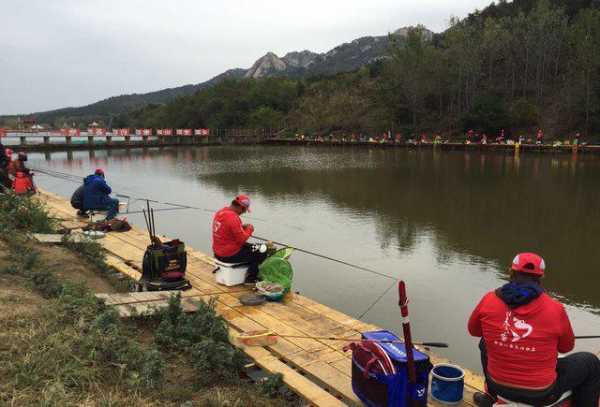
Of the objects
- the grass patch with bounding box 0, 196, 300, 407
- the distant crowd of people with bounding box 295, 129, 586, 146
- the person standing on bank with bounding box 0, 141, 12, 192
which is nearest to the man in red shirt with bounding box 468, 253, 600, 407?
the grass patch with bounding box 0, 196, 300, 407

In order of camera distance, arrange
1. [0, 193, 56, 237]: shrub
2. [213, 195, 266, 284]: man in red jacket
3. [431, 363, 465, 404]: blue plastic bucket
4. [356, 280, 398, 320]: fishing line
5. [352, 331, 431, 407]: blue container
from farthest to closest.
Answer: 1. [0, 193, 56, 237]: shrub
2. [356, 280, 398, 320]: fishing line
3. [213, 195, 266, 284]: man in red jacket
4. [431, 363, 465, 404]: blue plastic bucket
5. [352, 331, 431, 407]: blue container

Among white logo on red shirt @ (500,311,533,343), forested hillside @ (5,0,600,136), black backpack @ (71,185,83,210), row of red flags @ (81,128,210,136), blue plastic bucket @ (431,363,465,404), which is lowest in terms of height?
blue plastic bucket @ (431,363,465,404)

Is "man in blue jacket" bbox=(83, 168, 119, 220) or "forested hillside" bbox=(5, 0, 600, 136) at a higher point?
"forested hillside" bbox=(5, 0, 600, 136)

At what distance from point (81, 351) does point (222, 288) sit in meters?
2.68

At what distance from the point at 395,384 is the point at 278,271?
9.68ft

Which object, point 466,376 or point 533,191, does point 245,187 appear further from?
point 466,376

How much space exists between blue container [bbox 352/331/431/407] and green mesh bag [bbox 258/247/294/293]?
8.16 ft

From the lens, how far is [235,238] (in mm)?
5945

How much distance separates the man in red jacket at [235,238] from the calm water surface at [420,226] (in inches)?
57.1

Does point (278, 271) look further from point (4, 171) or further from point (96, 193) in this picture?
point (4, 171)

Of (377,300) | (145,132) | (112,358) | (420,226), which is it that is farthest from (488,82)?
(112,358)

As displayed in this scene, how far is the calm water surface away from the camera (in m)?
7.04

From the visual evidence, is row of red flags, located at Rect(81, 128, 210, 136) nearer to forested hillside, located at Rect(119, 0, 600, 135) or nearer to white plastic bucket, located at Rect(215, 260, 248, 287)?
forested hillside, located at Rect(119, 0, 600, 135)

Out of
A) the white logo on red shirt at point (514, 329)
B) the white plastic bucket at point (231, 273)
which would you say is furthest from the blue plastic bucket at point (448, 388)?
the white plastic bucket at point (231, 273)
